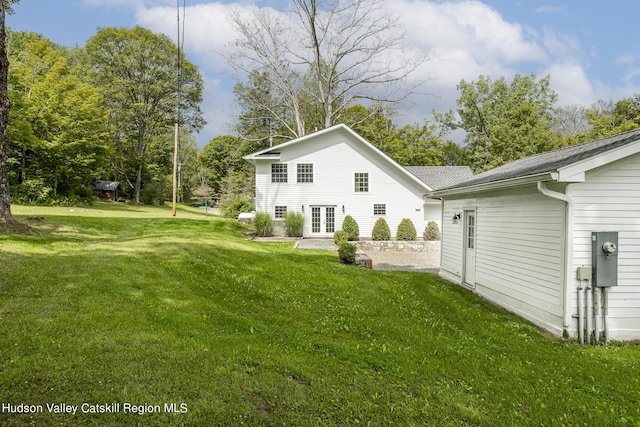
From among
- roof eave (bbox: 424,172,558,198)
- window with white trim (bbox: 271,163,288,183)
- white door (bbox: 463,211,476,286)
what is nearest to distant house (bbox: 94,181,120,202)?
window with white trim (bbox: 271,163,288,183)

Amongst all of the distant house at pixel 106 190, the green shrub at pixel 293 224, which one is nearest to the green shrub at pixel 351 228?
the green shrub at pixel 293 224

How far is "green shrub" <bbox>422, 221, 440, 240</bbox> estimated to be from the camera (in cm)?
2077

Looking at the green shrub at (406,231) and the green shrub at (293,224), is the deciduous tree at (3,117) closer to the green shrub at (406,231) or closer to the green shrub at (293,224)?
the green shrub at (293,224)

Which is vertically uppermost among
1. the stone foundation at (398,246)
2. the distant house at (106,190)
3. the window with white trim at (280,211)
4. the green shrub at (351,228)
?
the distant house at (106,190)

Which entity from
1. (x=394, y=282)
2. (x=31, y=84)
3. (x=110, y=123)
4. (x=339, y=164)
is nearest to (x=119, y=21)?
(x=110, y=123)

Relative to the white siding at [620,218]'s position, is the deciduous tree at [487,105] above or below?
above

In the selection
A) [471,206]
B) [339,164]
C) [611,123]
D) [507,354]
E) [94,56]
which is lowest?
[507,354]

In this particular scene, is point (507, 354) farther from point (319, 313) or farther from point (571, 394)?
point (319, 313)

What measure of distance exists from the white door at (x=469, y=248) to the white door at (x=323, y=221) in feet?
38.2

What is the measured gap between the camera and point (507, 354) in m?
4.92

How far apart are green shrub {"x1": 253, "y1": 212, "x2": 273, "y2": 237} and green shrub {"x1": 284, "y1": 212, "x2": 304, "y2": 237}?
2.88 ft

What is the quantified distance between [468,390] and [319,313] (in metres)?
2.86

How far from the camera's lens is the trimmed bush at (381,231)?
66.7 feet

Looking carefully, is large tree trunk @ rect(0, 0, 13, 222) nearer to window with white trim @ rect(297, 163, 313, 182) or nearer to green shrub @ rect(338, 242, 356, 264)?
green shrub @ rect(338, 242, 356, 264)
